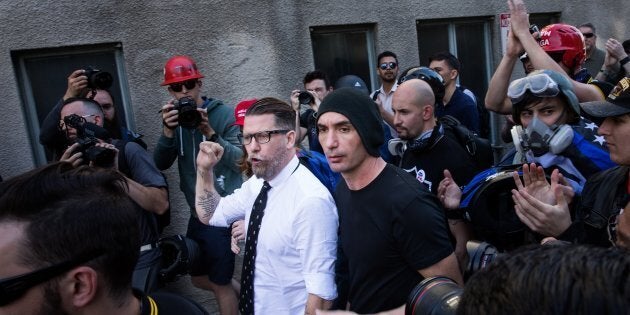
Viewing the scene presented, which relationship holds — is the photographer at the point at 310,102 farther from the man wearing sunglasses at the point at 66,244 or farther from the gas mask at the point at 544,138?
the man wearing sunglasses at the point at 66,244

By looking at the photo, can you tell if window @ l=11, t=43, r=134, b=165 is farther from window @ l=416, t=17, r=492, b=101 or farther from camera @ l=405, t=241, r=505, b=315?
camera @ l=405, t=241, r=505, b=315

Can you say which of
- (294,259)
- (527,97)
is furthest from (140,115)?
(527,97)

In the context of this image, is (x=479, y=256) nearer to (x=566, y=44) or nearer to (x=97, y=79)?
(x=566, y=44)

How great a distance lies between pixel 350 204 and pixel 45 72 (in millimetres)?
3702

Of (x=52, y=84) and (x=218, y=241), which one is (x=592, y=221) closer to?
(x=218, y=241)

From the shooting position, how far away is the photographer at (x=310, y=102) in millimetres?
4621

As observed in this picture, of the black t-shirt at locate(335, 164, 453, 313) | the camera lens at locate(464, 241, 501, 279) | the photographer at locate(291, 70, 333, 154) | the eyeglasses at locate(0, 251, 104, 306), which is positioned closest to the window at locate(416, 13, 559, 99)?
the photographer at locate(291, 70, 333, 154)

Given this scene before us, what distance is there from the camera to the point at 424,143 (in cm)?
357

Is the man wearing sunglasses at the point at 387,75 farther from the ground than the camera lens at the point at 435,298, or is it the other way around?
the man wearing sunglasses at the point at 387,75

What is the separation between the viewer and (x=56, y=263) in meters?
1.63

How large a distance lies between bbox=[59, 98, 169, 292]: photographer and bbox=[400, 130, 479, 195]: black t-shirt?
1672mm

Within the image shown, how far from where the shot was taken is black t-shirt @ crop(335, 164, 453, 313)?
2297 millimetres

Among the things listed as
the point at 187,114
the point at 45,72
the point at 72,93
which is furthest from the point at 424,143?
the point at 45,72

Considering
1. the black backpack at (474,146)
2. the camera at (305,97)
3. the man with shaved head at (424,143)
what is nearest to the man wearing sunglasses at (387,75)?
the camera at (305,97)
